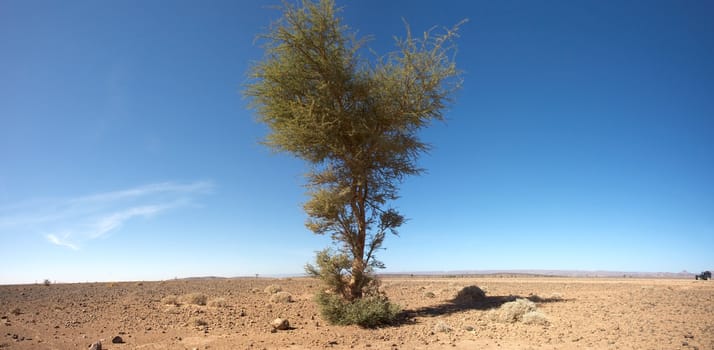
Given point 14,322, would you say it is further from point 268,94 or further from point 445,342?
point 445,342

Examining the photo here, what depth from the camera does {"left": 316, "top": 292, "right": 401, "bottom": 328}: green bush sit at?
10203mm

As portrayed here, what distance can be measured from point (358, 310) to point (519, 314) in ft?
13.7

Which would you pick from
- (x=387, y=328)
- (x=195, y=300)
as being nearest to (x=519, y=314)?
(x=387, y=328)

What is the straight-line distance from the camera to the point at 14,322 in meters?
10.9

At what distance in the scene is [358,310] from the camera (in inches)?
406

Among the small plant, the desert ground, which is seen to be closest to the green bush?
the desert ground

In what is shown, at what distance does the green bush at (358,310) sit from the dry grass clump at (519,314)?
2680mm

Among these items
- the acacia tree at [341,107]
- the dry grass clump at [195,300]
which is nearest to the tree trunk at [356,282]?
the acacia tree at [341,107]

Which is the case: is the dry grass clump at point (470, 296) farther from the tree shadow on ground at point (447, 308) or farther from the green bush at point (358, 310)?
the green bush at point (358, 310)

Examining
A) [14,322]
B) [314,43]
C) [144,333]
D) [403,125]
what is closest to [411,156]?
[403,125]

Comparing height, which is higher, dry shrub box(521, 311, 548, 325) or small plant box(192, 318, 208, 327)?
dry shrub box(521, 311, 548, 325)

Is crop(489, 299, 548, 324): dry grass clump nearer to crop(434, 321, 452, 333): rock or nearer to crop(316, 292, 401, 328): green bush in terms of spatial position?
crop(434, 321, 452, 333): rock

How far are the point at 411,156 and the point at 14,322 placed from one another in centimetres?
1247

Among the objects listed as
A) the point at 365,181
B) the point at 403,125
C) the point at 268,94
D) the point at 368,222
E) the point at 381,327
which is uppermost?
the point at 268,94
